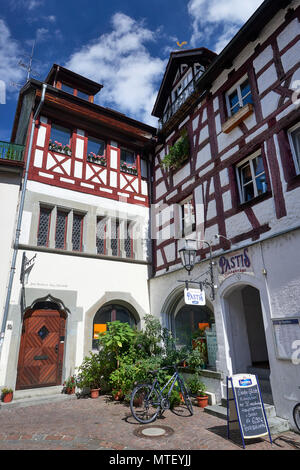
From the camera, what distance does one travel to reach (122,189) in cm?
1152

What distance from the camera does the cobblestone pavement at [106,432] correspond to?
4.64 metres

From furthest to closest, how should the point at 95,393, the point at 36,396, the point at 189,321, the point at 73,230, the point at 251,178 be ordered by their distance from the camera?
the point at 73,230 < the point at 189,321 < the point at 95,393 < the point at 36,396 < the point at 251,178

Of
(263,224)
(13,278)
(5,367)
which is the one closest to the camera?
(263,224)

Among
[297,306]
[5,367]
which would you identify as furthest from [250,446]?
[5,367]

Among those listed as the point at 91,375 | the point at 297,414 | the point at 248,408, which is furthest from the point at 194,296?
the point at 91,375

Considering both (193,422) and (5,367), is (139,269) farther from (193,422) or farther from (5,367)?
(193,422)

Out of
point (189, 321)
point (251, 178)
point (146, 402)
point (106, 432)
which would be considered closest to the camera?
point (106, 432)

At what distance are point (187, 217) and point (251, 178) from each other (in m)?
2.88

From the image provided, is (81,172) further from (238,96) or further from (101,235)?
(238,96)

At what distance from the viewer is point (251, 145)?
24.7 feet

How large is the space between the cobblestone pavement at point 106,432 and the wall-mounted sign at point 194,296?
7.73ft

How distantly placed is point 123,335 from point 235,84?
7.94 metres

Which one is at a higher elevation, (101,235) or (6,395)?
(101,235)

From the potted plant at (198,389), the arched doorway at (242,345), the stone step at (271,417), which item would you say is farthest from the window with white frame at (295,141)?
the potted plant at (198,389)
